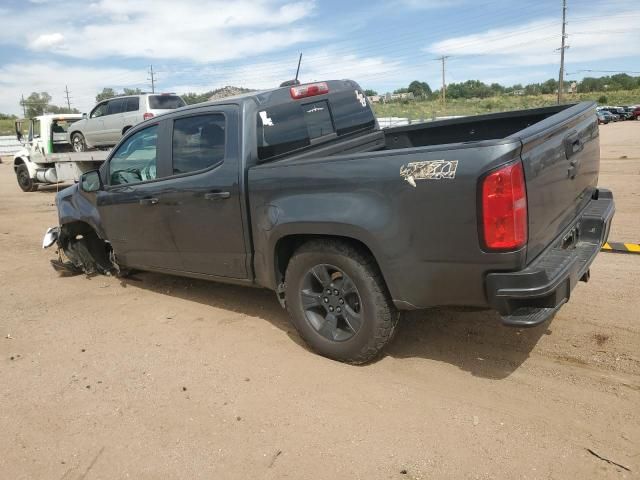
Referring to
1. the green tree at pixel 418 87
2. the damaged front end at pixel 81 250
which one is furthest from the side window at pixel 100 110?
the green tree at pixel 418 87

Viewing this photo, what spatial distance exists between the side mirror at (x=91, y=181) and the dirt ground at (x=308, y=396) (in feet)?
4.12

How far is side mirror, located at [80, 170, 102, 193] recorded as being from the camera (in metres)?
5.46

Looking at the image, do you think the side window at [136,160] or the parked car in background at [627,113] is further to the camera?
the parked car in background at [627,113]

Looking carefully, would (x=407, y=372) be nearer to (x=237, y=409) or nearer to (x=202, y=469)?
(x=237, y=409)

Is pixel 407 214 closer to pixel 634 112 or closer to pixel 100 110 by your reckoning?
pixel 100 110

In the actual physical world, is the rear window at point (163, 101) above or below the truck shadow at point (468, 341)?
above

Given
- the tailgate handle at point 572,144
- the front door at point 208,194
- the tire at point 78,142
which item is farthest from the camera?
the tire at point 78,142

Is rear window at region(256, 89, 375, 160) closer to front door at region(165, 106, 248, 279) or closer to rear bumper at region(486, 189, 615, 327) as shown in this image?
front door at region(165, 106, 248, 279)

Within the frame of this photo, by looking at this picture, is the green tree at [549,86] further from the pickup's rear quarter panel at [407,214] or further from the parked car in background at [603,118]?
the pickup's rear quarter panel at [407,214]

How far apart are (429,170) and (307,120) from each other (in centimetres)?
177

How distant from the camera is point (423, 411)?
3.14 m

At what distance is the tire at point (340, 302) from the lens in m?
3.44

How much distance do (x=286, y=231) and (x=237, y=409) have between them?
1199 millimetres

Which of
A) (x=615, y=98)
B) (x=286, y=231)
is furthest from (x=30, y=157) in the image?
(x=615, y=98)
